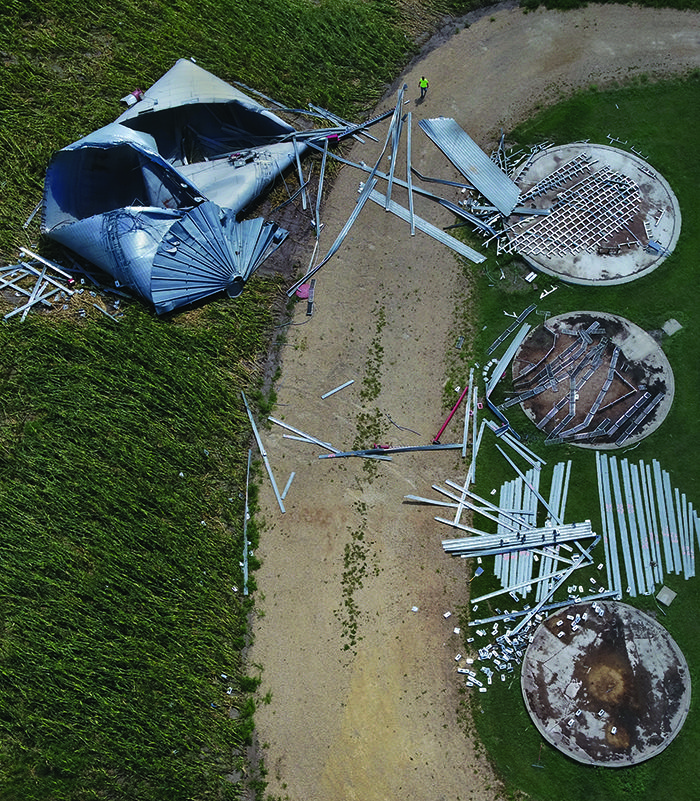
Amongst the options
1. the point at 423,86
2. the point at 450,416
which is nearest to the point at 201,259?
the point at 450,416

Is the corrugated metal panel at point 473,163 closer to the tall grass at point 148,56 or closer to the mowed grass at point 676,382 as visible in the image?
the mowed grass at point 676,382


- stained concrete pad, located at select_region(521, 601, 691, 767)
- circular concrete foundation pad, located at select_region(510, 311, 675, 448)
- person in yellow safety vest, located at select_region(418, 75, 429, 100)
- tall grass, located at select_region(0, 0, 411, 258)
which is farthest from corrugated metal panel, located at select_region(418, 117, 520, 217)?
stained concrete pad, located at select_region(521, 601, 691, 767)

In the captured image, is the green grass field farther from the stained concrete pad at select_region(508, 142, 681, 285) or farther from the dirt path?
the dirt path

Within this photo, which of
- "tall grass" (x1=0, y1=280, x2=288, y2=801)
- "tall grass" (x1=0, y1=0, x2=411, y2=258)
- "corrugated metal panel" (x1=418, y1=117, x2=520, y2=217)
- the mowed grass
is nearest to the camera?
"tall grass" (x1=0, y1=280, x2=288, y2=801)

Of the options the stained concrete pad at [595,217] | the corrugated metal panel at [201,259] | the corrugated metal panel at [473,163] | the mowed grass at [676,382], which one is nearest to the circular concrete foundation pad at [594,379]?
the mowed grass at [676,382]

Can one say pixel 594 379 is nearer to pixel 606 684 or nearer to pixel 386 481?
pixel 386 481

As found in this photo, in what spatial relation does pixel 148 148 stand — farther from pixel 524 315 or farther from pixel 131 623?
pixel 131 623

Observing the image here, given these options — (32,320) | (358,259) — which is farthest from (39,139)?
(358,259)
